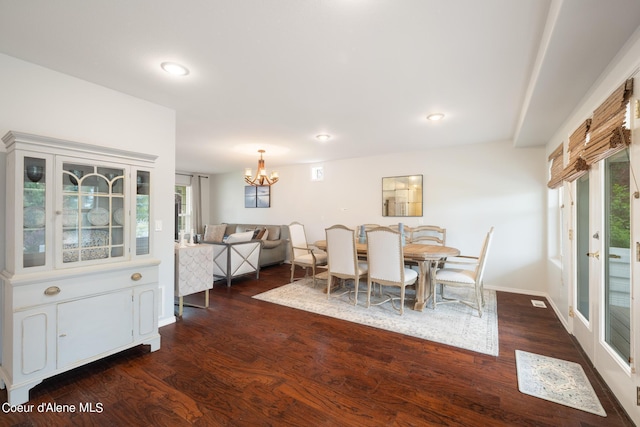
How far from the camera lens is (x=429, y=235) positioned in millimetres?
4898

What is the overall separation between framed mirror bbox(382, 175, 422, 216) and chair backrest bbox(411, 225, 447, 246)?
31 cm

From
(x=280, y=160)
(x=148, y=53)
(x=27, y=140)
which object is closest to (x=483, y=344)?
(x=148, y=53)

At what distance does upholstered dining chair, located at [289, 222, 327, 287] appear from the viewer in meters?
4.63

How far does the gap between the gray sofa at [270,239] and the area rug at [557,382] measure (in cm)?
462

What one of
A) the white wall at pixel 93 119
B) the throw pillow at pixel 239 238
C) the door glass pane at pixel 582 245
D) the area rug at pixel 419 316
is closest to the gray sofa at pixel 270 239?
the throw pillow at pixel 239 238

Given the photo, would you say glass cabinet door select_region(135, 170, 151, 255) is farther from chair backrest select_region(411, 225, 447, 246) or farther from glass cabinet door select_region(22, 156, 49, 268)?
chair backrest select_region(411, 225, 447, 246)

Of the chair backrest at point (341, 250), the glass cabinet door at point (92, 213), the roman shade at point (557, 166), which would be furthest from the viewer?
the chair backrest at point (341, 250)

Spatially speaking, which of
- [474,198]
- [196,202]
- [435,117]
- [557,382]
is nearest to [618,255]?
[557,382]

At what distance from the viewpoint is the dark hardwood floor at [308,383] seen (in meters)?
1.68

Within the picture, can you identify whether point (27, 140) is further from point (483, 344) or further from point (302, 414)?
point (483, 344)

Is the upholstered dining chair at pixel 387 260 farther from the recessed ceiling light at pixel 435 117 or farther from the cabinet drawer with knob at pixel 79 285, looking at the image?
the cabinet drawer with knob at pixel 79 285

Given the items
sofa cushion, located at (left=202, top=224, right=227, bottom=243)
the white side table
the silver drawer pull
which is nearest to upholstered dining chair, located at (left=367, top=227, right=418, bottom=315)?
the white side table

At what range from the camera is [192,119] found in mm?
3436

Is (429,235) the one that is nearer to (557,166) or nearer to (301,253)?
(557,166)
